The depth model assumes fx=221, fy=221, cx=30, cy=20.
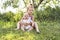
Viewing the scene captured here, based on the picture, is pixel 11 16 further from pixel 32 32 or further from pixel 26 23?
pixel 32 32

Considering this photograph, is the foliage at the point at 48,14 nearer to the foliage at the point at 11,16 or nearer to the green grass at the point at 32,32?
the green grass at the point at 32,32

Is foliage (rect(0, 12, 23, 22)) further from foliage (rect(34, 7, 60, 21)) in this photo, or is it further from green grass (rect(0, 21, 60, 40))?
foliage (rect(34, 7, 60, 21))

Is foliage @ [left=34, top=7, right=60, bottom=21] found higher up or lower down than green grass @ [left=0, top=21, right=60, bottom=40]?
higher up

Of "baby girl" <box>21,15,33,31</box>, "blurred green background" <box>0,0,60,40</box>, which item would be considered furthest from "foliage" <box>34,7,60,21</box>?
"baby girl" <box>21,15,33,31</box>

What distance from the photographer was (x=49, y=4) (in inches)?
116

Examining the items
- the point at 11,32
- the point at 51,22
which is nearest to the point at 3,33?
the point at 11,32

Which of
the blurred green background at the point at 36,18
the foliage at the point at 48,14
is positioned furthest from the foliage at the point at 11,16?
the foliage at the point at 48,14

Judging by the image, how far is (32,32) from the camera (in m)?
2.68

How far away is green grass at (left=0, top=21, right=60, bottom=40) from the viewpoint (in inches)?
103

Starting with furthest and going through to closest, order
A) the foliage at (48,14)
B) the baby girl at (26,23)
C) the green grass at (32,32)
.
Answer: the foliage at (48,14) → the baby girl at (26,23) → the green grass at (32,32)

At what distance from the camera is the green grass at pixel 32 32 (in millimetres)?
2607

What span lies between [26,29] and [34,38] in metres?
0.18

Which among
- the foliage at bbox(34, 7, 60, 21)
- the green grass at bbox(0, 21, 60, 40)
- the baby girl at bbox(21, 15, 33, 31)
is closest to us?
the green grass at bbox(0, 21, 60, 40)

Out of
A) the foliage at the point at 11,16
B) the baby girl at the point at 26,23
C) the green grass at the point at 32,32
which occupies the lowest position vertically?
the green grass at the point at 32,32
